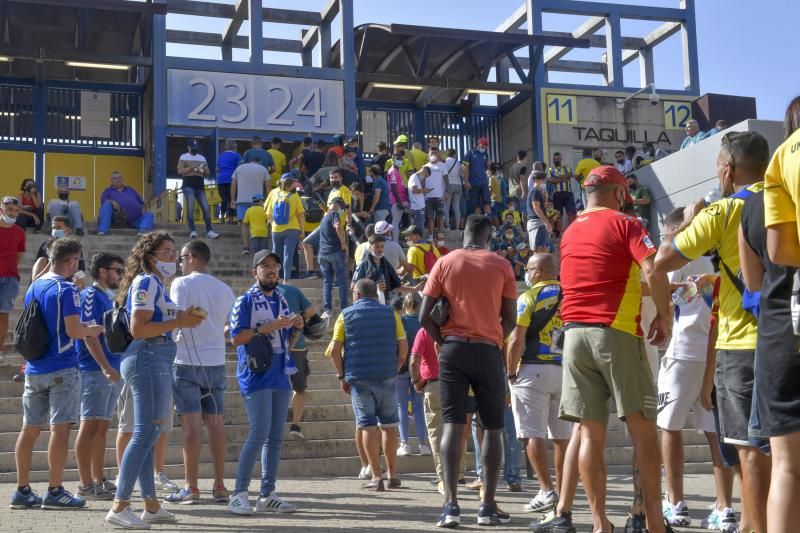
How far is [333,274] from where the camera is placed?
46.7 ft

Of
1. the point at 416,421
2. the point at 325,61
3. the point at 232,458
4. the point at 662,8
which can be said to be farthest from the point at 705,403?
the point at 662,8

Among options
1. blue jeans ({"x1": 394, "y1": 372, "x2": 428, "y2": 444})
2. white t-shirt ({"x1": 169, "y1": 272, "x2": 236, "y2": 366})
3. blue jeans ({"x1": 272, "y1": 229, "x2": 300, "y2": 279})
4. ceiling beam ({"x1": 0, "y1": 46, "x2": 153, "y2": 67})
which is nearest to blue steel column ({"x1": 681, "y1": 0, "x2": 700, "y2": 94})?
ceiling beam ({"x1": 0, "y1": 46, "x2": 153, "y2": 67})

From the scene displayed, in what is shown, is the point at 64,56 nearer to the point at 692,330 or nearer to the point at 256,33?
the point at 256,33

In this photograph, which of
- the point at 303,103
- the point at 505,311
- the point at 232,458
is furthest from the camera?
the point at 303,103

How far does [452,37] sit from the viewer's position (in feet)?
83.1

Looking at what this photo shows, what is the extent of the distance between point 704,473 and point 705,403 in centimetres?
376

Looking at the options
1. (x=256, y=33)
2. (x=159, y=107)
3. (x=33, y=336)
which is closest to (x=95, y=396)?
(x=33, y=336)

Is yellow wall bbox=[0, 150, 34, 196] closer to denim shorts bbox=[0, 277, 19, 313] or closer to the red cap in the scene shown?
denim shorts bbox=[0, 277, 19, 313]

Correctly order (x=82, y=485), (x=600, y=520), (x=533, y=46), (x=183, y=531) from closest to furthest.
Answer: (x=600, y=520) < (x=183, y=531) < (x=82, y=485) < (x=533, y=46)

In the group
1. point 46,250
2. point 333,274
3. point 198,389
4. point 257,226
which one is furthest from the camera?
point 257,226

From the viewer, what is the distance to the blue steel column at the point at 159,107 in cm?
2284

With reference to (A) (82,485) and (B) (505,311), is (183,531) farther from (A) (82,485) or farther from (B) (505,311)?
(B) (505,311)

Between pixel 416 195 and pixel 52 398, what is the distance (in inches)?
427

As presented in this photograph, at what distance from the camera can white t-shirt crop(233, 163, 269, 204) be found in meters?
17.5
